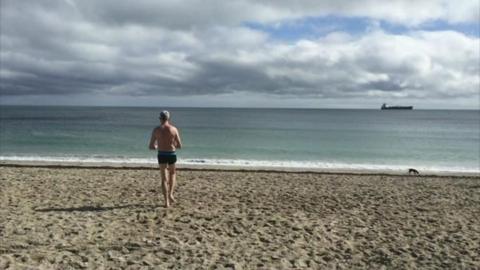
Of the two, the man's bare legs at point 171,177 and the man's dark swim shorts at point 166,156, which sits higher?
the man's dark swim shorts at point 166,156

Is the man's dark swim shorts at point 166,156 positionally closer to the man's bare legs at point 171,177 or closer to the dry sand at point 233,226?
the man's bare legs at point 171,177

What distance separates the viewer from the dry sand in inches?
207

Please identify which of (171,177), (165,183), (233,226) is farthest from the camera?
(171,177)

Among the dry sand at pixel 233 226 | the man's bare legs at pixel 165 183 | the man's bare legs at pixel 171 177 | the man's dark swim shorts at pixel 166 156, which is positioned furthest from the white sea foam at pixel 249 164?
the man's dark swim shorts at pixel 166 156

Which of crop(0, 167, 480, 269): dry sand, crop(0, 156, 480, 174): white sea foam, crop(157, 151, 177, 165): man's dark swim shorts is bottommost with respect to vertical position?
crop(0, 167, 480, 269): dry sand

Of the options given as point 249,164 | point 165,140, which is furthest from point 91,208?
point 249,164

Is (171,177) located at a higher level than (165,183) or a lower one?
higher

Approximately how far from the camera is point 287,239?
239 inches

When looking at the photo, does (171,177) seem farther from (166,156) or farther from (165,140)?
(165,140)

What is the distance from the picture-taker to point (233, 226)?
21.9 ft

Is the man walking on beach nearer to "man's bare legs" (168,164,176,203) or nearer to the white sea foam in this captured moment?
"man's bare legs" (168,164,176,203)

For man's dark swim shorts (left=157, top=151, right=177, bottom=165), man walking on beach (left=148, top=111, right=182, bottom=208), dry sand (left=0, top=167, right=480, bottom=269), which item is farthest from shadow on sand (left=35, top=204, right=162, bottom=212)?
man's dark swim shorts (left=157, top=151, right=177, bottom=165)

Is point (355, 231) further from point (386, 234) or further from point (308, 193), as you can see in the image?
point (308, 193)

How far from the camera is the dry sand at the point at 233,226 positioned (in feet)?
17.2
